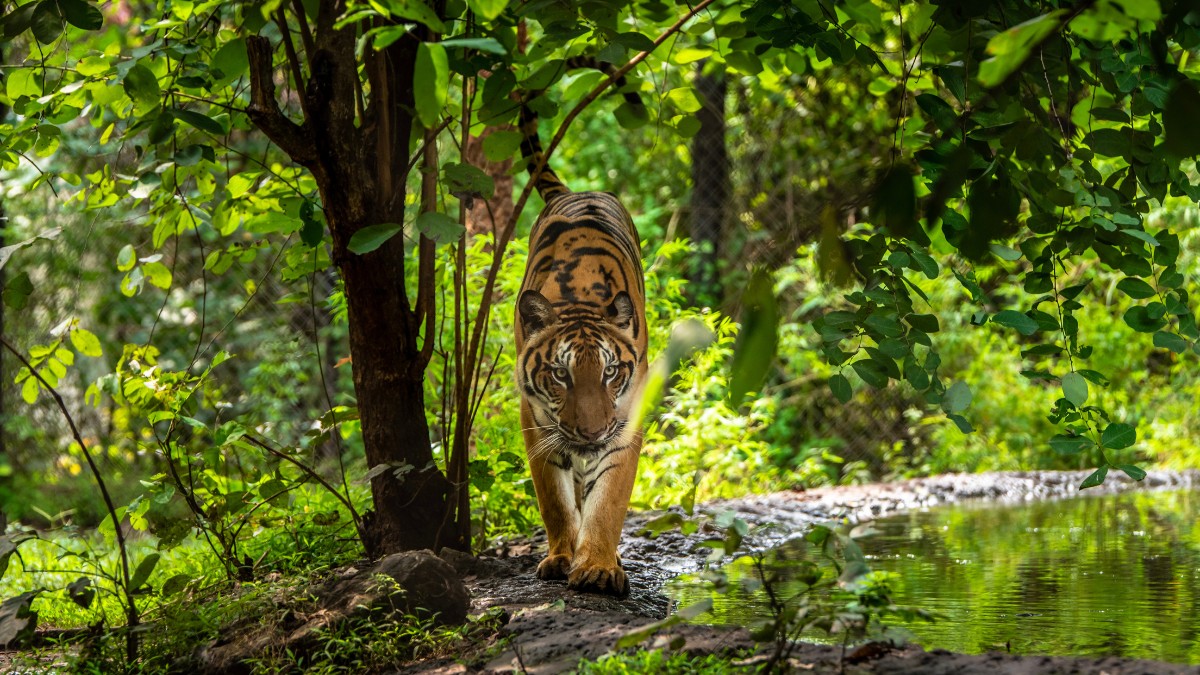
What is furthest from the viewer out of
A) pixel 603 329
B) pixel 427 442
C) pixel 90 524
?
pixel 90 524

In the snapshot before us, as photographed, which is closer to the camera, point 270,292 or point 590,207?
point 590,207

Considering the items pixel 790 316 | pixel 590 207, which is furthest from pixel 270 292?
pixel 590 207

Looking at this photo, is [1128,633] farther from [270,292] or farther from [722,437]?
[270,292]

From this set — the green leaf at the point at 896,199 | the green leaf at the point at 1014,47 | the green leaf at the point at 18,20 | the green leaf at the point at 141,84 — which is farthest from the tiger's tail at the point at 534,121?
the green leaf at the point at 896,199

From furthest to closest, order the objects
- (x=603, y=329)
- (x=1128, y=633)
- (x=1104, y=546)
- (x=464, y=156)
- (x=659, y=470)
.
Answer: (x=659, y=470), (x=1104, y=546), (x=603, y=329), (x=464, y=156), (x=1128, y=633)

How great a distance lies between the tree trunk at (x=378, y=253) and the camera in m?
3.44

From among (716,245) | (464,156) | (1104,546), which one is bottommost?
(1104,546)

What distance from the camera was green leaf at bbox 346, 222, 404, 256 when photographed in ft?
9.27

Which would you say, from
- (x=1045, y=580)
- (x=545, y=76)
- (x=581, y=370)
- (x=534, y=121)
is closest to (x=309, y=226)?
(x=545, y=76)

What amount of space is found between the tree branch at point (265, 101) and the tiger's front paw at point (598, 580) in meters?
1.58

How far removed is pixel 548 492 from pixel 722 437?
119 inches

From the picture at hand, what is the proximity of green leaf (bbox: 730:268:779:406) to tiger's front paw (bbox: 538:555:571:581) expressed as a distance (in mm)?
2803

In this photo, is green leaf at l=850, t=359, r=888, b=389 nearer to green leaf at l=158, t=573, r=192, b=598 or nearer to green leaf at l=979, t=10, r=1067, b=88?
green leaf at l=979, t=10, r=1067, b=88

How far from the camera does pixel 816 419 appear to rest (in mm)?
11219
